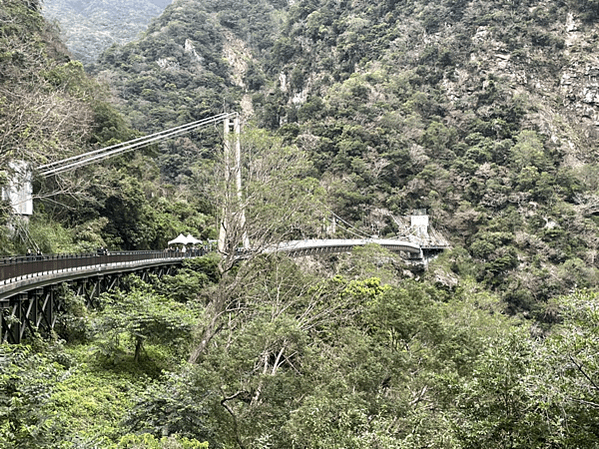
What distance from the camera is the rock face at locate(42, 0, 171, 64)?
3558 inches

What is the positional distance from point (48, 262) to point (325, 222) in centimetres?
867

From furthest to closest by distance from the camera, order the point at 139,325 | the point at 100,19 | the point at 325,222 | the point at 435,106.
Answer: the point at 100,19, the point at 435,106, the point at 325,222, the point at 139,325

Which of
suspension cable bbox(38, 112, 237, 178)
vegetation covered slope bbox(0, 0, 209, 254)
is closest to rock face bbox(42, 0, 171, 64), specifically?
vegetation covered slope bbox(0, 0, 209, 254)

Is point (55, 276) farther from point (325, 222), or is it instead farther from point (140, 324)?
point (325, 222)

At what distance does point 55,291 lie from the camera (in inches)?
478

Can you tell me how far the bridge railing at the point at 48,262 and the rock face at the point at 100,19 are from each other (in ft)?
Answer: 227

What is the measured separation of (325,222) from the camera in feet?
54.6

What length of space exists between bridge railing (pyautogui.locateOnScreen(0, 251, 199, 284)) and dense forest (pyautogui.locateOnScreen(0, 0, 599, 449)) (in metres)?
0.90

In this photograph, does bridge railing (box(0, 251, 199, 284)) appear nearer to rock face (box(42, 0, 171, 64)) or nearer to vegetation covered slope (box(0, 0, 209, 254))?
vegetation covered slope (box(0, 0, 209, 254))

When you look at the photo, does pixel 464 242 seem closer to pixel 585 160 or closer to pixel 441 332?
pixel 585 160

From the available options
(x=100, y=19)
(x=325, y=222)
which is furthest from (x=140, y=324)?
(x=100, y=19)

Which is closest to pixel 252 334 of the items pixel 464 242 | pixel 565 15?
pixel 464 242

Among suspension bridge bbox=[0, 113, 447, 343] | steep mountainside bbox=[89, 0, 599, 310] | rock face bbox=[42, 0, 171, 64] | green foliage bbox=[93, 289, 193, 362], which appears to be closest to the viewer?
suspension bridge bbox=[0, 113, 447, 343]

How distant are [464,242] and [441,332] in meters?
35.7
